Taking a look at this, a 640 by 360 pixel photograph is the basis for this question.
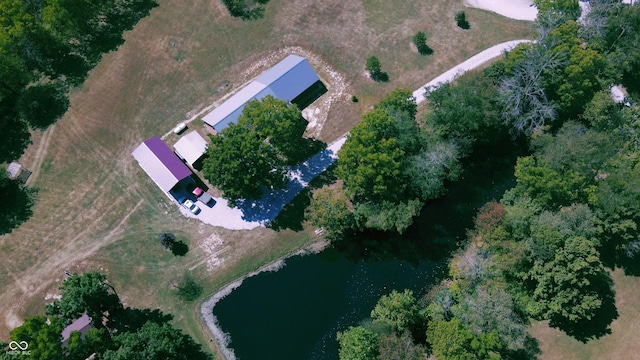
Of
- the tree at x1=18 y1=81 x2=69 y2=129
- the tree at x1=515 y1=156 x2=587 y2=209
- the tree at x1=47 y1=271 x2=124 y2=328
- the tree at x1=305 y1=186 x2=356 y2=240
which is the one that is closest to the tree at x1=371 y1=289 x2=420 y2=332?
the tree at x1=305 y1=186 x2=356 y2=240

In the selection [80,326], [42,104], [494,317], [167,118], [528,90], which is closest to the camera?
[494,317]

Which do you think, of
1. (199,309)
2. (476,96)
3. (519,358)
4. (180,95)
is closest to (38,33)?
(180,95)

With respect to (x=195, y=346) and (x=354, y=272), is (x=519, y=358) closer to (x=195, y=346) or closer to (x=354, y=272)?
(x=354, y=272)

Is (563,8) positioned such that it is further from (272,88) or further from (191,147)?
(191,147)

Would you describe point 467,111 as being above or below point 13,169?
below

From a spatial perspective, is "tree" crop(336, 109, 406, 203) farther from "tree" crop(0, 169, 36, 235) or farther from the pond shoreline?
"tree" crop(0, 169, 36, 235)

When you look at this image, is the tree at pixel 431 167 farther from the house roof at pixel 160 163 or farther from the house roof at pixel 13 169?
the house roof at pixel 13 169

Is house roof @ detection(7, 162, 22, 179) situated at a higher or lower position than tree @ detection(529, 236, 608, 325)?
higher

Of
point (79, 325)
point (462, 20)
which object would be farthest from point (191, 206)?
point (462, 20)
